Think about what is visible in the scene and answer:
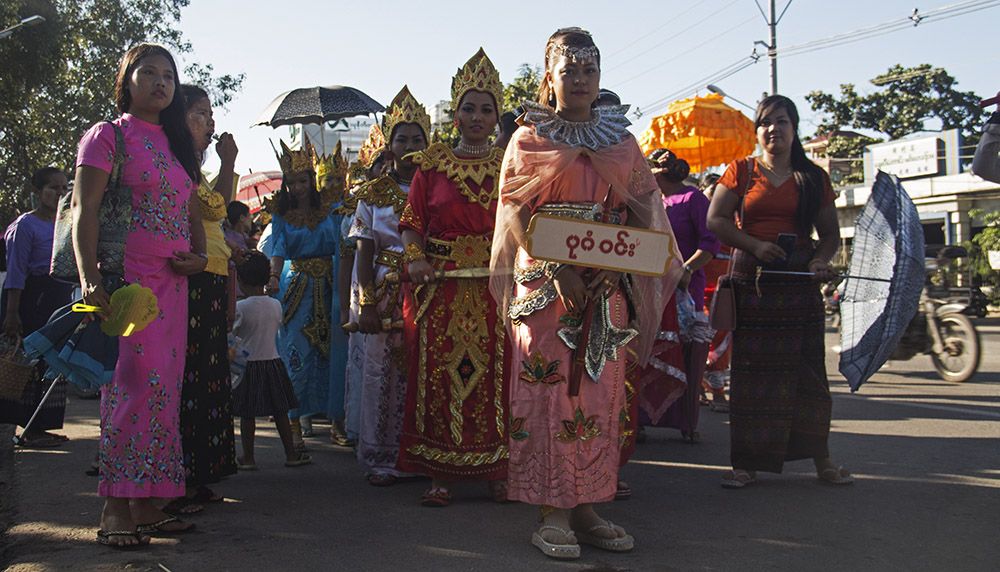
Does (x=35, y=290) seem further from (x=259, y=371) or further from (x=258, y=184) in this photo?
(x=258, y=184)

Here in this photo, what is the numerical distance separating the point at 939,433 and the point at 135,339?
5.75 meters

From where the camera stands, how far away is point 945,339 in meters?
10.9

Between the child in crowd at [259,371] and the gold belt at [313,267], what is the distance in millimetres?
1098

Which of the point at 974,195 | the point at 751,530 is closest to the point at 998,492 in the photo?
the point at 751,530

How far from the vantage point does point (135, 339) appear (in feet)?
14.6

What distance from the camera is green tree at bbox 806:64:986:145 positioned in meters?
42.2

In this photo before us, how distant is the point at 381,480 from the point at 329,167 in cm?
322

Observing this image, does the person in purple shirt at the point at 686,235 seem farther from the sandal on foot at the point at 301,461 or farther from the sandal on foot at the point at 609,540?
the sandal on foot at the point at 609,540

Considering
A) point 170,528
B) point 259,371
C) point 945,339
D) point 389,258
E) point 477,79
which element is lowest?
point 170,528

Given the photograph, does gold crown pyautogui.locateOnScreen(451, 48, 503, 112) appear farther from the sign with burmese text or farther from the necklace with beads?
the sign with burmese text

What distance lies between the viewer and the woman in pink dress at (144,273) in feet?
14.4

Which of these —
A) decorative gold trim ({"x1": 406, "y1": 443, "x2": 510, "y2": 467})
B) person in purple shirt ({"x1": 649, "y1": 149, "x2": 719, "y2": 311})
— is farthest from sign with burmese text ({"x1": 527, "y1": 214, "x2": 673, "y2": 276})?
person in purple shirt ({"x1": 649, "y1": 149, "x2": 719, "y2": 311})

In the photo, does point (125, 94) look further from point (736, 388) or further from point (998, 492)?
point (998, 492)

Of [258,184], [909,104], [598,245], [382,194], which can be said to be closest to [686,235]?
[382,194]
